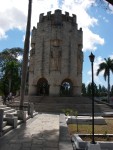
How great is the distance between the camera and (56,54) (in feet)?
138

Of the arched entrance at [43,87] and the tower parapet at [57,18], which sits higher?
the tower parapet at [57,18]

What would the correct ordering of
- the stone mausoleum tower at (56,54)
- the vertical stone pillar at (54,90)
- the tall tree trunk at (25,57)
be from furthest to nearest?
1. the stone mausoleum tower at (56,54)
2. the vertical stone pillar at (54,90)
3. the tall tree trunk at (25,57)

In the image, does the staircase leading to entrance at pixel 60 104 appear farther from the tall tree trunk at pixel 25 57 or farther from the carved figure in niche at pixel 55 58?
the tall tree trunk at pixel 25 57

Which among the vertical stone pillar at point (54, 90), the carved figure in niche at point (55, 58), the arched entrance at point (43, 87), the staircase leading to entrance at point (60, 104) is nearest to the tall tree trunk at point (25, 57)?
the staircase leading to entrance at point (60, 104)

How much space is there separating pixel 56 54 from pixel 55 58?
57cm

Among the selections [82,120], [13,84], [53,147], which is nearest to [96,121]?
[82,120]

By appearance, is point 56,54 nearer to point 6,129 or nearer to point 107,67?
point 107,67

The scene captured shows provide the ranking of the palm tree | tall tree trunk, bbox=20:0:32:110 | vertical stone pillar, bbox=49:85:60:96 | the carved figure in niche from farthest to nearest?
the palm tree → the carved figure in niche → vertical stone pillar, bbox=49:85:60:96 → tall tree trunk, bbox=20:0:32:110

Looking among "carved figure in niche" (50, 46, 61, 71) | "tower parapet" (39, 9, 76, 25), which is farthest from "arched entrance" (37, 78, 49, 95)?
"tower parapet" (39, 9, 76, 25)

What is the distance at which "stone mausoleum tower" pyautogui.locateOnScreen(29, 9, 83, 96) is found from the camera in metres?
41.9

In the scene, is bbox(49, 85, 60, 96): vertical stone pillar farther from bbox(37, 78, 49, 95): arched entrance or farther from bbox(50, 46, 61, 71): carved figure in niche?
bbox(37, 78, 49, 95): arched entrance

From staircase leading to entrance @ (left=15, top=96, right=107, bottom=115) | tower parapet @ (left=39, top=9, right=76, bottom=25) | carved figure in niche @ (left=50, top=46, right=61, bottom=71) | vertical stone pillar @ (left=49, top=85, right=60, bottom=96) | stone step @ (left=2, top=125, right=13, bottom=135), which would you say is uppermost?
tower parapet @ (left=39, top=9, right=76, bottom=25)

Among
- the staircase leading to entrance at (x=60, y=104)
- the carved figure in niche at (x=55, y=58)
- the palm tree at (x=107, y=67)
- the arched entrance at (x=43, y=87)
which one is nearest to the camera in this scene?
the staircase leading to entrance at (x=60, y=104)

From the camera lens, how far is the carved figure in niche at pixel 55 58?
4181 centimetres
